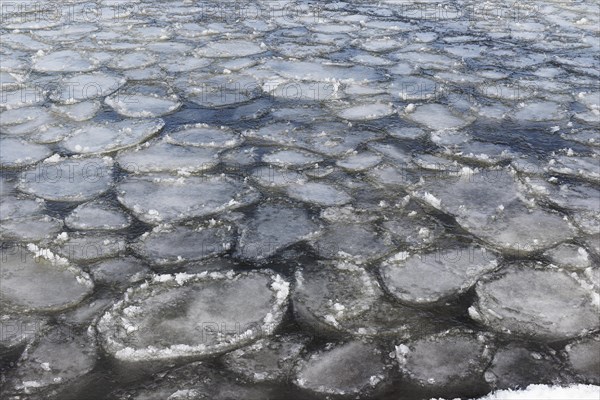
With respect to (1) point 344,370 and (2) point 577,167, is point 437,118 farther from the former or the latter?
(1) point 344,370

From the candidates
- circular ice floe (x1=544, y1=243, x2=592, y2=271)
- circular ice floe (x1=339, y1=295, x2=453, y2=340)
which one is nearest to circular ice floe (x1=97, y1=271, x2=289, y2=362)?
circular ice floe (x1=339, y1=295, x2=453, y2=340)

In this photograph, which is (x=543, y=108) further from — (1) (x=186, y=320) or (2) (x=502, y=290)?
(1) (x=186, y=320)

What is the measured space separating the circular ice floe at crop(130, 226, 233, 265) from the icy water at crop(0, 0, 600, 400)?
1cm

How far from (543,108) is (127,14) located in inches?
168

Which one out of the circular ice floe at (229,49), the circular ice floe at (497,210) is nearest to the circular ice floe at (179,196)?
the circular ice floe at (497,210)

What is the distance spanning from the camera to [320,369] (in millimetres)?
1872

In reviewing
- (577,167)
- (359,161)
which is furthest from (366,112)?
(577,167)

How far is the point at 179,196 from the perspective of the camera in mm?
2838

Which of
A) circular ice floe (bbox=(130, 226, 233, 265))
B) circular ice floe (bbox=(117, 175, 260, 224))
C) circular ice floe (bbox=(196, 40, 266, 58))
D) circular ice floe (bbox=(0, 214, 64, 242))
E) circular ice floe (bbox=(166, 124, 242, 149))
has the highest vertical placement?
circular ice floe (bbox=(196, 40, 266, 58))

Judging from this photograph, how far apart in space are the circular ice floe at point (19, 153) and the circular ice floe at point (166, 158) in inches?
16.5

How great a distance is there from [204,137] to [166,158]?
329 millimetres

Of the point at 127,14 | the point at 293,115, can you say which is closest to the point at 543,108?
the point at 293,115

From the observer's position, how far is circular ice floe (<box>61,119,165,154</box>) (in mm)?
3322

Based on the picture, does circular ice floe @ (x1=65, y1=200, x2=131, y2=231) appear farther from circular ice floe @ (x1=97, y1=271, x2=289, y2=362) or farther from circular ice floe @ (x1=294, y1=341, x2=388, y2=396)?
circular ice floe @ (x1=294, y1=341, x2=388, y2=396)
